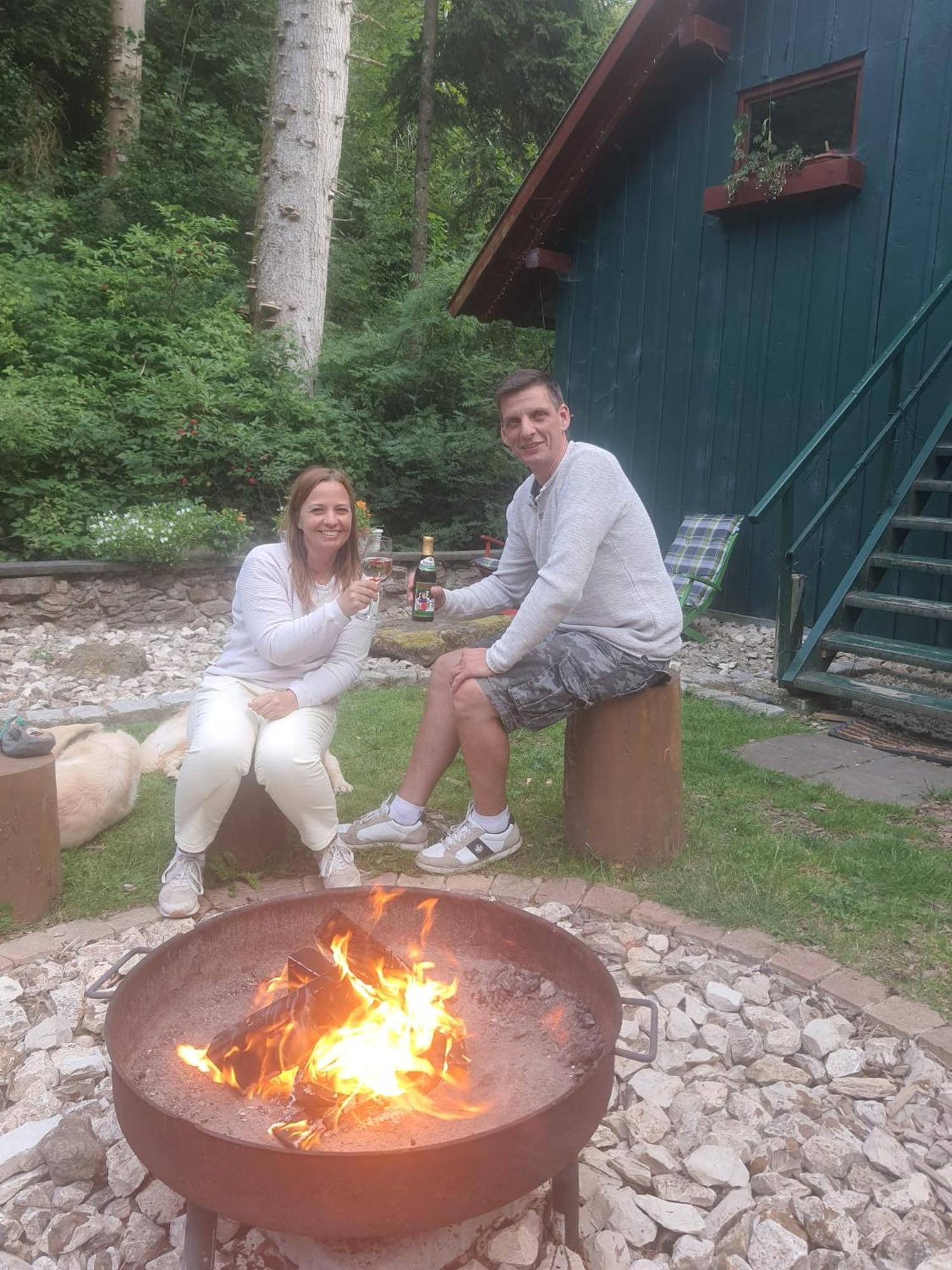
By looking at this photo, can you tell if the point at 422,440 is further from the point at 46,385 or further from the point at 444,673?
the point at 444,673

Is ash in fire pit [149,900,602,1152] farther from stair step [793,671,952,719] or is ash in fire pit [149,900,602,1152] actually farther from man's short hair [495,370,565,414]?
stair step [793,671,952,719]

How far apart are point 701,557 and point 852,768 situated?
2.82 metres

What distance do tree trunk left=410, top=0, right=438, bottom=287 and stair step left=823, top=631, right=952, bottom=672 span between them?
30.5ft

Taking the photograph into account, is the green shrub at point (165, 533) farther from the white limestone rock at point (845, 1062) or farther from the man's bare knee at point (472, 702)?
the white limestone rock at point (845, 1062)

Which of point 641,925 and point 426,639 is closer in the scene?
point 641,925

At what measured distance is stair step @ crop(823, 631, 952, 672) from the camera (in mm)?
4707

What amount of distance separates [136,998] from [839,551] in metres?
5.90

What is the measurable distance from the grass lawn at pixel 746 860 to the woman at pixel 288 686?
0.28m

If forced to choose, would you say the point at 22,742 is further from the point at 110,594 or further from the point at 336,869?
the point at 110,594

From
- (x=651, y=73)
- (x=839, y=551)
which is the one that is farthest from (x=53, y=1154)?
(x=651, y=73)

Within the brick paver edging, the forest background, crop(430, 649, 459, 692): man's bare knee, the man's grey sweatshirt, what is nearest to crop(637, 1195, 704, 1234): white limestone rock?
the brick paver edging

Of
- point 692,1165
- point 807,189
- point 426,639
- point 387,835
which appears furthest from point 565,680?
point 807,189

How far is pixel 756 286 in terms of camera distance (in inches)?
277

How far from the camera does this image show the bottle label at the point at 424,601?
3.33m
